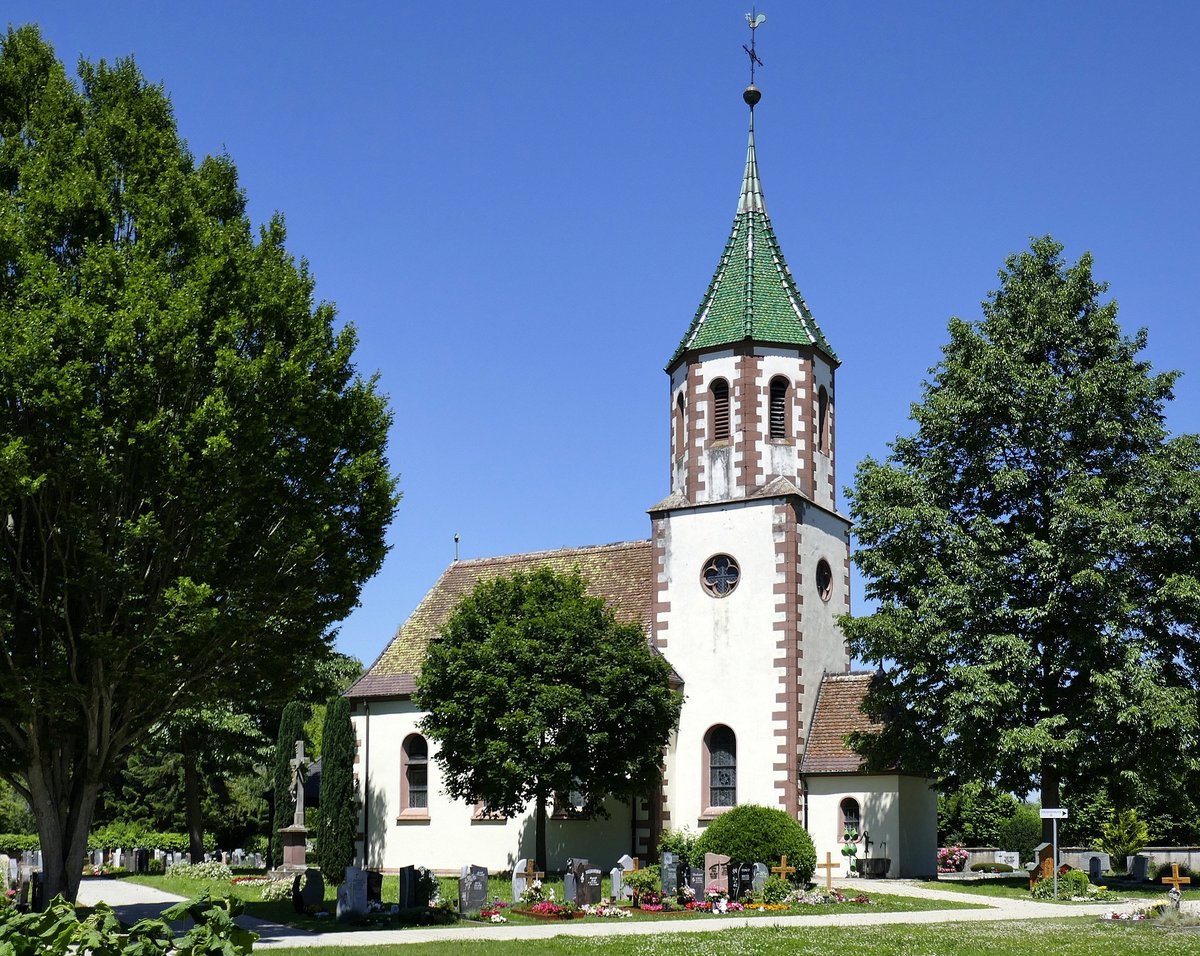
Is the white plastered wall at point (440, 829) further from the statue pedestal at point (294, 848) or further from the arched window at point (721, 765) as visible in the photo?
the statue pedestal at point (294, 848)

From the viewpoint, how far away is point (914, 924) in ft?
73.6

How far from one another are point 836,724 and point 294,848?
1452 cm

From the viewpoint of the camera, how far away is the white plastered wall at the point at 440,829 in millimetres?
36500

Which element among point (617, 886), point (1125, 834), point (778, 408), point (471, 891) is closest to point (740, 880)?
point (617, 886)

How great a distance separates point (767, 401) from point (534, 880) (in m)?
15.4

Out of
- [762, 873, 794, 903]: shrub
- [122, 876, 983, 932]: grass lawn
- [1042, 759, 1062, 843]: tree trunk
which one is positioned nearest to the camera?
[122, 876, 983, 932]: grass lawn

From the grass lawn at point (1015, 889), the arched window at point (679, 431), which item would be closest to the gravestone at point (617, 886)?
the grass lawn at point (1015, 889)

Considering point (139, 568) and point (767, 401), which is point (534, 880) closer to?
point (139, 568)

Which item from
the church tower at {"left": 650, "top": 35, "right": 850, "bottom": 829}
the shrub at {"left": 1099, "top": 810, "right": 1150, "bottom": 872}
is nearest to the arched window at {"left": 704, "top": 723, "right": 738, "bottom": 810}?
the church tower at {"left": 650, "top": 35, "right": 850, "bottom": 829}

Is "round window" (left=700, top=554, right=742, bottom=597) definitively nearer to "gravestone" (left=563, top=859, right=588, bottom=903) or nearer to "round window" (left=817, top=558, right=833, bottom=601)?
"round window" (left=817, top=558, right=833, bottom=601)

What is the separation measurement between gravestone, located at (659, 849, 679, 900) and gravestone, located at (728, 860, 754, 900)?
43.6 inches

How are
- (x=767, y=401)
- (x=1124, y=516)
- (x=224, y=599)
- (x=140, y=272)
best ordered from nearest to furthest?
(x=140, y=272)
(x=224, y=599)
(x=1124, y=516)
(x=767, y=401)

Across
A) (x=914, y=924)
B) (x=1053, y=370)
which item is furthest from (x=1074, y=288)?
(x=914, y=924)

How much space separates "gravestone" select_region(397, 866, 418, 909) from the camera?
24.0 m
